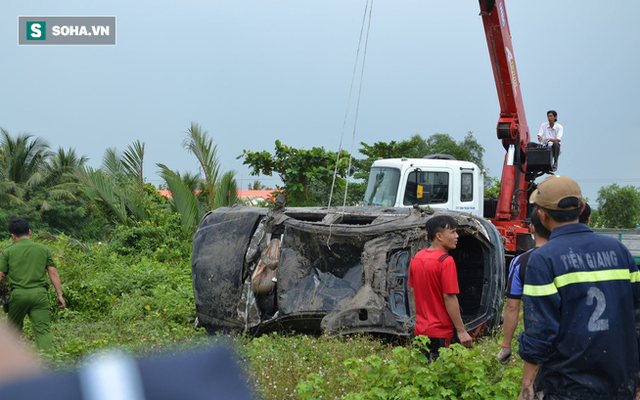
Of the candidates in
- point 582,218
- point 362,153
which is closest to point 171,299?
point 582,218

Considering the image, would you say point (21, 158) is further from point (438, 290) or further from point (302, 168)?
point (438, 290)

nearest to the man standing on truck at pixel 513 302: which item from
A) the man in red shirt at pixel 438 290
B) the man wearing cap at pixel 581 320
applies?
the man in red shirt at pixel 438 290

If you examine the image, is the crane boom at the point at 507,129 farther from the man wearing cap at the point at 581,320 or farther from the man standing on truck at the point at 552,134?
the man wearing cap at the point at 581,320

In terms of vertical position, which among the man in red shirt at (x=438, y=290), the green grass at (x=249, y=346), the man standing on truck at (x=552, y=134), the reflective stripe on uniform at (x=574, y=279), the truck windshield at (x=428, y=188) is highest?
the man standing on truck at (x=552, y=134)

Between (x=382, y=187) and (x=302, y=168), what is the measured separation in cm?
753

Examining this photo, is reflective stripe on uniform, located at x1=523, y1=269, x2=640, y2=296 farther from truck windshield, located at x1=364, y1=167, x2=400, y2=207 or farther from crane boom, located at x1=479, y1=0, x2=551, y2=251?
crane boom, located at x1=479, y1=0, x2=551, y2=251

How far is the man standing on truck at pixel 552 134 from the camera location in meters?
12.1

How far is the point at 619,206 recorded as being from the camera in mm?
31625

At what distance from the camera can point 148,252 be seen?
14641 mm

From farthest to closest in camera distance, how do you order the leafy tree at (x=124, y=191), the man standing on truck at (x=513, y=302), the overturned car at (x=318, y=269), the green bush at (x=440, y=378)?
the leafy tree at (x=124, y=191), the overturned car at (x=318, y=269), the man standing on truck at (x=513, y=302), the green bush at (x=440, y=378)

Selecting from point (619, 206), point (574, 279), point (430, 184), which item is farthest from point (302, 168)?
point (619, 206)

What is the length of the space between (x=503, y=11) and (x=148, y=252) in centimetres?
979

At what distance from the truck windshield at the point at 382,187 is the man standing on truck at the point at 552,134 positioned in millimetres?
3254

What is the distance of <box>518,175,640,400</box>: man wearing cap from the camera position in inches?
114
